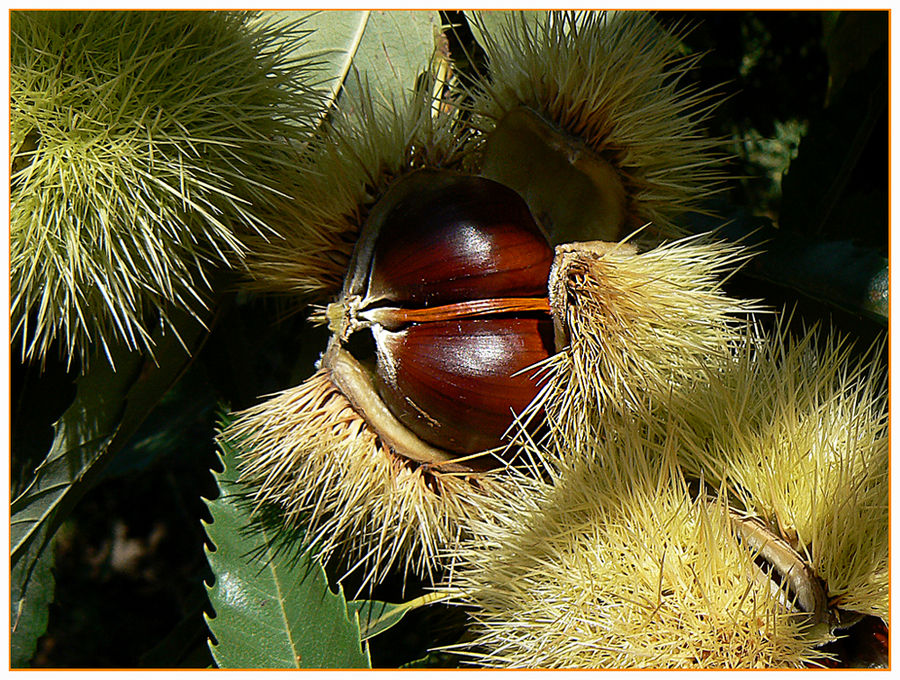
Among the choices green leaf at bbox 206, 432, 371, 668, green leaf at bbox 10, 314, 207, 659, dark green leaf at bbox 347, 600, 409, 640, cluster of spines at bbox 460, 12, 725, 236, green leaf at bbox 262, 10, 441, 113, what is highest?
green leaf at bbox 262, 10, 441, 113

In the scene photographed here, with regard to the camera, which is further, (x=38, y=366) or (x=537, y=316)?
(x=38, y=366)

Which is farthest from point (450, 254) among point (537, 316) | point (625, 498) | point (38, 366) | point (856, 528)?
point (38, 366)

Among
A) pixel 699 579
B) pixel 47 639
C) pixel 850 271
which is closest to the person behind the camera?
pixel 699 579

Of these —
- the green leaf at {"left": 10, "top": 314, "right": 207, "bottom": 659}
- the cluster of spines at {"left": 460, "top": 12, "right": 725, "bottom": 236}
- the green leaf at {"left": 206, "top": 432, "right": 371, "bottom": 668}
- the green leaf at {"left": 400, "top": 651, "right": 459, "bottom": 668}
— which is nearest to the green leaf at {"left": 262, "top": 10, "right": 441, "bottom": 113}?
the cluster of spines at {"left": 460, "top": 12, "right": 725, "bottom": 236}

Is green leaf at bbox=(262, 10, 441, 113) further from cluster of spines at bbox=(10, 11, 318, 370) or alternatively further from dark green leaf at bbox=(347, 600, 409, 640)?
dark green leaf at bbox=(347, 600, 409, 640)

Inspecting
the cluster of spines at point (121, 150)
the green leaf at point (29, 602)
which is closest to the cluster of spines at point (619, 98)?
the cluster of spines at point (121, 150)

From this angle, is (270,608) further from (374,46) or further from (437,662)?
(374,46)

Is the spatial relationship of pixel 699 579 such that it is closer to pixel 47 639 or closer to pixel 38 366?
pixel 38 366
